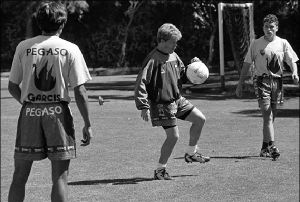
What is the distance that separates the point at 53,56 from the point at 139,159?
5.18 metres

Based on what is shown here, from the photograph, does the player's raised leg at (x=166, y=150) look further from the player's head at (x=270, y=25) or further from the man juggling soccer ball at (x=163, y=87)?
the player's head at (x=270, y=25)

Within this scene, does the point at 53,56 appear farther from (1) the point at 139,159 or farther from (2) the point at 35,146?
(1) the point at 139,159

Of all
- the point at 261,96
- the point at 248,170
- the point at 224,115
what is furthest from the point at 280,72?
the point at 224,115

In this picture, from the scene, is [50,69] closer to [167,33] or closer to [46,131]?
[46,131]

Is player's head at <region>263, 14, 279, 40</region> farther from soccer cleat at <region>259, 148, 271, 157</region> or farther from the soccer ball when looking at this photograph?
soccer cleat at <region>259, 148, 271, 157</region>

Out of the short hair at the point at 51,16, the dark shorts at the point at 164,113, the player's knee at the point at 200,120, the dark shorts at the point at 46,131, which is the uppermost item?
the short hair at the point at 51,16

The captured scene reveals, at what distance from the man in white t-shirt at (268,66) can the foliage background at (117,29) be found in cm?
2821

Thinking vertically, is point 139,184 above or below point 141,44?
above

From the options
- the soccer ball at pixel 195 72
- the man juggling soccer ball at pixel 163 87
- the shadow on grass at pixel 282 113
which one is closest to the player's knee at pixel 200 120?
the man juggling soccer ball at pixel 163 87

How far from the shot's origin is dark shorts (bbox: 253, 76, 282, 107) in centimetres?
1067

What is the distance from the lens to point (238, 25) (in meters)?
27.7

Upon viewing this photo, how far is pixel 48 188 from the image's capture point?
880cm

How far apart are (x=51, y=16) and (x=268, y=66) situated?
533 centimetres

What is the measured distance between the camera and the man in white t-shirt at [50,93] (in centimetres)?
591
